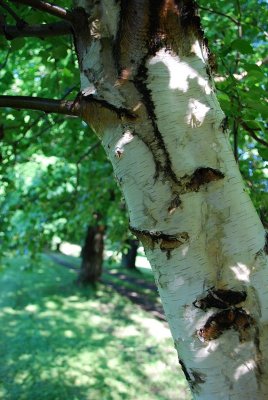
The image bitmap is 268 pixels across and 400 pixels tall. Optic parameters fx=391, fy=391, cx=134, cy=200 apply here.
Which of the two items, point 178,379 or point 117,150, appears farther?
point 178,379

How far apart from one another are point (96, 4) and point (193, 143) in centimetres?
50

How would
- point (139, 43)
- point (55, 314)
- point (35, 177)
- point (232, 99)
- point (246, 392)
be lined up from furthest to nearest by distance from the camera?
point (55, 314)
point (35, 177)
point (232, 99)
point (139, 43)
point (246, 392)

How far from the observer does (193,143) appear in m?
0.99

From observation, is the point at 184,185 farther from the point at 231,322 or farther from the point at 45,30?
the point at 45,30

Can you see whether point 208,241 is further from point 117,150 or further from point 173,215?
point 117,150

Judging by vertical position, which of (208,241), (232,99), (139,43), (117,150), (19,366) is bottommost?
(19,366)

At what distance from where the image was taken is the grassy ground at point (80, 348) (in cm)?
590

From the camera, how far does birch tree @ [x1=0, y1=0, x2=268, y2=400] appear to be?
91 centimetres

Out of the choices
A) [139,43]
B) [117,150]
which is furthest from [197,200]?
[139,43]

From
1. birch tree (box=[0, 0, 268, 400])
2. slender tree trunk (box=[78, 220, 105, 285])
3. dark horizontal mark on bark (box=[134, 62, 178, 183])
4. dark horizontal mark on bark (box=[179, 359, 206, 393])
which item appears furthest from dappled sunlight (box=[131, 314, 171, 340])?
dark horizontal mark on bark (box=[134, 62, 178, 183])

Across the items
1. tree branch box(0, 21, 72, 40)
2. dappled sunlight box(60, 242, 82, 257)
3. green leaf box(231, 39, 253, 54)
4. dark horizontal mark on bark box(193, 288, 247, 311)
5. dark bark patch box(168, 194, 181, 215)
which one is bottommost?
dappled sunlight box(60, 242, 82, 257)

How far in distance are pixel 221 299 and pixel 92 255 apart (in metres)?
11.5

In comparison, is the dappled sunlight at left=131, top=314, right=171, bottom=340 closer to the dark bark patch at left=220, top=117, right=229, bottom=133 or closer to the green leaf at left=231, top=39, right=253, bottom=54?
the green leaf at left=231, top=39, right=253, bottom=54

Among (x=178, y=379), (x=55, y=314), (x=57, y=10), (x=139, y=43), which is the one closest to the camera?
(x=139, y=43)
